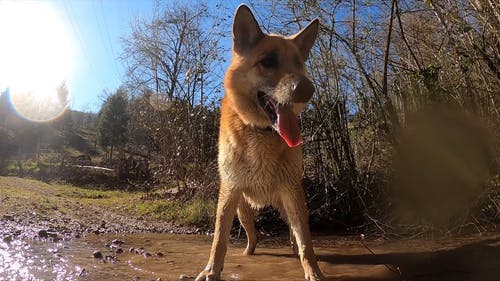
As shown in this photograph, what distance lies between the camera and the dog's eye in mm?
3857

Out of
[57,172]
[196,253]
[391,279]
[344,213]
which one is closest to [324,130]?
[344,213]

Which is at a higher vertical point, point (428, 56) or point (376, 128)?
point (428, 56)

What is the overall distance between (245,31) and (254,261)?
2451 mm

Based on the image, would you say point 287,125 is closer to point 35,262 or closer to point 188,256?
point 188,256

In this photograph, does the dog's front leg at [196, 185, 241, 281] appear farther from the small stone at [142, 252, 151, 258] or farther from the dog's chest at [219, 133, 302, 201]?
the small stone at [142, 252, 151, 258]

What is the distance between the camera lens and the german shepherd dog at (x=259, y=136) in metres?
3.72

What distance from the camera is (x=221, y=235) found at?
3822mm

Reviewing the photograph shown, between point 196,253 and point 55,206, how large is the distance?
3.95m

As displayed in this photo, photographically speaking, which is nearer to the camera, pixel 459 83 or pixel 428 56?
pixel 459 83

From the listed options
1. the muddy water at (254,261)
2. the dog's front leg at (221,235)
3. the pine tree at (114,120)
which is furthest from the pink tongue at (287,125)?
the pine tree at (114,120)

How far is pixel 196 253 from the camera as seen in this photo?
481cm

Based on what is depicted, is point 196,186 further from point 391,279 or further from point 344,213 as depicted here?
point 391,279

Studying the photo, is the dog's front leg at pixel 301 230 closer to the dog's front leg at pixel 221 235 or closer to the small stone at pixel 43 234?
the dog's front leg at pixel 221 235

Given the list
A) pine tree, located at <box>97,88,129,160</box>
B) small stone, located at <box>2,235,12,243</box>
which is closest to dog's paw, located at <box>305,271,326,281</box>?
small stone, located at <box>2,235,12,243</box>
